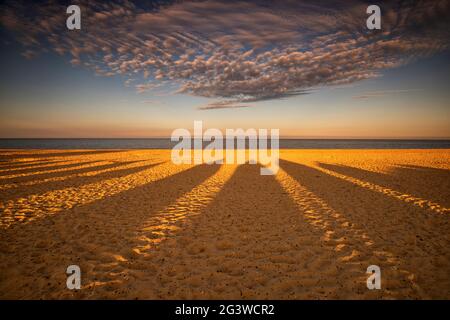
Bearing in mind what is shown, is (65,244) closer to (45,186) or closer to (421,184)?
(45,186)

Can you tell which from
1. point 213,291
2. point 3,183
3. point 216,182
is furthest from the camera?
point 216,182

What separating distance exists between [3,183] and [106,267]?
1370cm

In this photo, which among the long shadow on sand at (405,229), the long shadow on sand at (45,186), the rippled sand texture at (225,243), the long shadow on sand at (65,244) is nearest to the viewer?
the rippled sand texture at (225,243)

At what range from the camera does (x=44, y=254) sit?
5.36 meters

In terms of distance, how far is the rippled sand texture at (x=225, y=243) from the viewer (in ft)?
13.9

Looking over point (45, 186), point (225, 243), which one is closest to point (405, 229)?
point (225, 243)

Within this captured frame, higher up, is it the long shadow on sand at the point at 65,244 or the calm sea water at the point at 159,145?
the calm sea water at the point at 159,145

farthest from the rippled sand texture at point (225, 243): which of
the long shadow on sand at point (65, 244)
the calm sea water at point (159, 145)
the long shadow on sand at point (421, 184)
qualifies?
the calm sea water at point (159, 145)

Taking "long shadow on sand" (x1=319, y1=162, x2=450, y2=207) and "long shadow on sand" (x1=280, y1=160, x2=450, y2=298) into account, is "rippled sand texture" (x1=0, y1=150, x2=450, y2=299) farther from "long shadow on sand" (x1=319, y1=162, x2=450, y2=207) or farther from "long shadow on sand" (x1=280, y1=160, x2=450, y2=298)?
"long shadow on sand" (x1=319, y1=162, x2=450, y2=207)

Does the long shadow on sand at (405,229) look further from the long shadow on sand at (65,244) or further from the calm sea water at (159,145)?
the calm sea water at (159,145)

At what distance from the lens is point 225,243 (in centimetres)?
599
